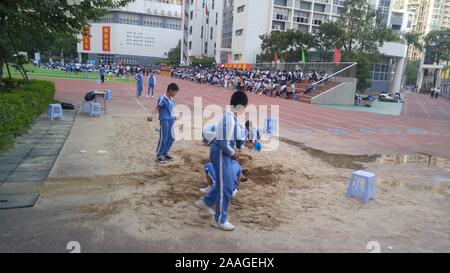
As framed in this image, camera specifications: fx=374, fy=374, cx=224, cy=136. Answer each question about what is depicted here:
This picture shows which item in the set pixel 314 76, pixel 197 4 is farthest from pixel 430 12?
pixel 314 76

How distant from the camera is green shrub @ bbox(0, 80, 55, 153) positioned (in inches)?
276

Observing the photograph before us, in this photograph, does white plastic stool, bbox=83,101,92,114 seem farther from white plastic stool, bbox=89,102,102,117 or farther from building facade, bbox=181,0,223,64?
building facade, bbox=181,0,223,64

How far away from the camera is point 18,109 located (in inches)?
353

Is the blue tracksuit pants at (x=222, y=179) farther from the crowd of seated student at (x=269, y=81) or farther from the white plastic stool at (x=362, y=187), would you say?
the crowd of seated student at (x=269, y=81)

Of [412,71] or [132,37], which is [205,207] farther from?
[412,71]

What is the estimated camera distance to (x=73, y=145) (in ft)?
→ 27.6

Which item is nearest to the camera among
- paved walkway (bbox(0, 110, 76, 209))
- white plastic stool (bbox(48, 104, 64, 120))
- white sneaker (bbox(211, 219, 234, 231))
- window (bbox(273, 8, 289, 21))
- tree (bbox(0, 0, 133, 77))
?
white sneaker (bbox(211, 219, 234, 231))

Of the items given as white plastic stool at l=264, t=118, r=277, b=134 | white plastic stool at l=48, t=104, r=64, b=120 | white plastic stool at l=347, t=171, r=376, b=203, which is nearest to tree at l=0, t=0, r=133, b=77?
white plastic stool at l=48, t=104, r=64, b=120

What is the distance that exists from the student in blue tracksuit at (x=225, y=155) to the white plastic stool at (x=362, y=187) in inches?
96.5

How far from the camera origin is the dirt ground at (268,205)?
14.1 feet

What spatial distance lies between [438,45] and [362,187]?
7593cm

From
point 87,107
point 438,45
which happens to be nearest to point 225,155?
point 87,107

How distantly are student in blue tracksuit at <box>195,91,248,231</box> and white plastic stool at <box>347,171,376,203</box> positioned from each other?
96.5 inches

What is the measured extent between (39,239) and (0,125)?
370 cm
